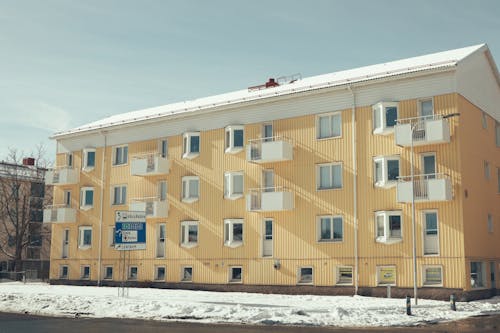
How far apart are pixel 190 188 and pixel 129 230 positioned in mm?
11044

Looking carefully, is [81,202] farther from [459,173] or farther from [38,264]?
[459,173]

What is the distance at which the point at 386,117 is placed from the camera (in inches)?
1296

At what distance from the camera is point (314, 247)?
34.7m

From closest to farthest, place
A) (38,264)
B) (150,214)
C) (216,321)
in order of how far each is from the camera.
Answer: (216,321)
(150,214)
(38,264)

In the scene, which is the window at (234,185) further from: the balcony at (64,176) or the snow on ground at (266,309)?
the balcony at (64,176)

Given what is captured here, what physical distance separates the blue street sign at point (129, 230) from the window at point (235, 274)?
8870 mm

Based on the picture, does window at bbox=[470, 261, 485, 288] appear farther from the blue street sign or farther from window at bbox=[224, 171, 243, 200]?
the blue street sign

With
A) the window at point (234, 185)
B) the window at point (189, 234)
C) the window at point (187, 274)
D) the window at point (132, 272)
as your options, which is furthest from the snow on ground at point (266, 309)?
the window at point (132, 272)

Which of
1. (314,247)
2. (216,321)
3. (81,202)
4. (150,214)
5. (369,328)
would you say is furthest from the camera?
(81,202)

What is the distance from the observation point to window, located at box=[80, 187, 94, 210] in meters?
46.3

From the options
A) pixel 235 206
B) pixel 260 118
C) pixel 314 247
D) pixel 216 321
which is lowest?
A: pixel 216 321

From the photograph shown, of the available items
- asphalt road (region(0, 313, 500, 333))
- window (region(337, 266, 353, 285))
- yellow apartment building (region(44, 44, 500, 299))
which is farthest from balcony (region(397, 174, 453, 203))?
asphalt road (region(0, 313, 500, 333))

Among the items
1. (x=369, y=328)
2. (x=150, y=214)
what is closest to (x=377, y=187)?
(x=369, y=328)

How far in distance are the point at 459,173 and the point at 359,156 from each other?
18.5 ft
